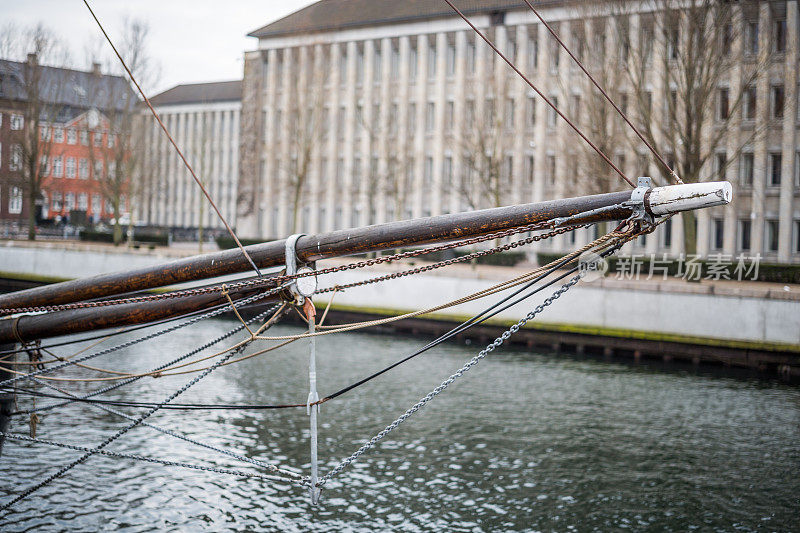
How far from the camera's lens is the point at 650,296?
2686cm

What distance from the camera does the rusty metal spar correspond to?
6.03m

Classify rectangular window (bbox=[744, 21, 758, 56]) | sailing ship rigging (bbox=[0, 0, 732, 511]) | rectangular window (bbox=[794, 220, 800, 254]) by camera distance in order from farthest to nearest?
rectangular window (bbox=[794, 220, 800, 254]) → rectangular window (bbox=[744, 21, 758, 56]) → sailing ship rigging (bbox=[0, 0, 732, 511])

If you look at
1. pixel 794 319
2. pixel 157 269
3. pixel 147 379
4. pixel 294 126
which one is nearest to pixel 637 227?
pixel 157 269

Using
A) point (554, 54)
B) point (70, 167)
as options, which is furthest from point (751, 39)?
point (70, 167)

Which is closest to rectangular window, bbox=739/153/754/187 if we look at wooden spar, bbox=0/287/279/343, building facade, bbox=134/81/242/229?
wooden spar, bbox=0/287/279/343

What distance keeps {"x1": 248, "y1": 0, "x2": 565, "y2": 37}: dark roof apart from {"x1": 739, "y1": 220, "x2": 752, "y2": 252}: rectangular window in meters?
19.1

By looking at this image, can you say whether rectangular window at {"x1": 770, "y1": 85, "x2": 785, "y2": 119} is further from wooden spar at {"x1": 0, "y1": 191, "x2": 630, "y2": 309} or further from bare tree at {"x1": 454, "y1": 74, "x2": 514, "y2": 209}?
wooden spar at {"x1": 0, "y1": 191, "x2": 630, "y2": 309}

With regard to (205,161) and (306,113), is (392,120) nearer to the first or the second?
(306,113)

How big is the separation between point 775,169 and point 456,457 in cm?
3338

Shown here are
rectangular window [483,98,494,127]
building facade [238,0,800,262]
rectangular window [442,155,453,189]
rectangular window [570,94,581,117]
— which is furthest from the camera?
rectangular window [442,155,453,189]

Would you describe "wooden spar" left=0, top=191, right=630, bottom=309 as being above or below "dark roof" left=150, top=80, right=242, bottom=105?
below

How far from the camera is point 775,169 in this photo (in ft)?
138

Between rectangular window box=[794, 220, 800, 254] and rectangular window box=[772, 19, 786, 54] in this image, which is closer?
rectangular window box=[772, 19, 786, 54]

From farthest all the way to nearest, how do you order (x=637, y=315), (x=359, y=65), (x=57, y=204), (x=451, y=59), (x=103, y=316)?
(x=57, y=204) → (x=359, y=65) → (x=451, y=59) → (x=637, y=315) → (x=103, y=316)
